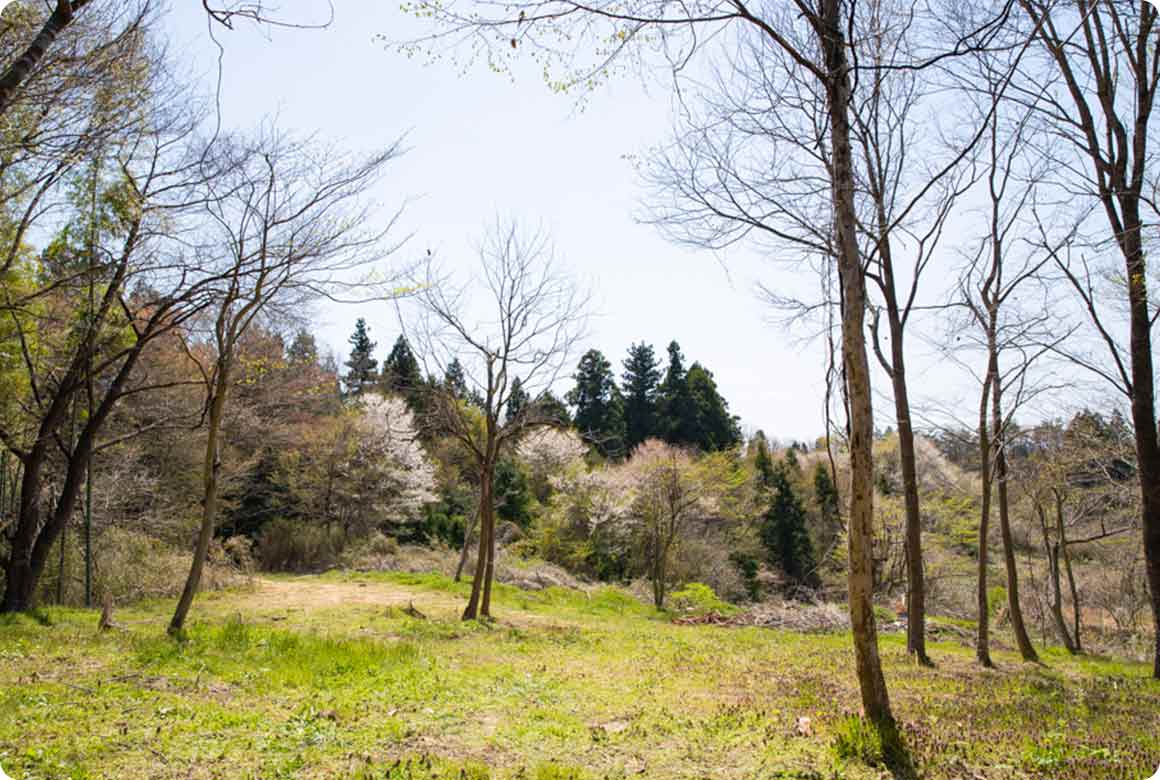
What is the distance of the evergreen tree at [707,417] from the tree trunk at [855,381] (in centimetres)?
3414

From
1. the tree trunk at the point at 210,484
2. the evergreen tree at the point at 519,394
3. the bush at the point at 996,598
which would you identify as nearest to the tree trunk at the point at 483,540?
the evergreen tree at the point at 519,394

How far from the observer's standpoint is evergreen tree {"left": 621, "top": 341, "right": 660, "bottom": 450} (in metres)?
41.6

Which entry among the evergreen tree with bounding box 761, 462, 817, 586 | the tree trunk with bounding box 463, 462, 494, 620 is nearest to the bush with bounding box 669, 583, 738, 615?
the tree trunk with bounding box 463, 462, 494, 620

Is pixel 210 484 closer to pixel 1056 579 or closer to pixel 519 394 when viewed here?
pixel 519 394

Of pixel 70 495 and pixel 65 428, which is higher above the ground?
pixel 65 428

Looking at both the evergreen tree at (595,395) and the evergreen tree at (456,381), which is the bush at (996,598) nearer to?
the evergreen tree at (456,381)

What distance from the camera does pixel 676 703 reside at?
6016 millimetres

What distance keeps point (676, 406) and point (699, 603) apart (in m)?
22.4

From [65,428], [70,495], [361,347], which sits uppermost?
[361,347]

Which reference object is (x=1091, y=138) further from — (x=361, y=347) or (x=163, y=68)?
(x=361, y=347)

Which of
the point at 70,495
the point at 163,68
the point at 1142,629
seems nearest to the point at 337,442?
the point at 70,495

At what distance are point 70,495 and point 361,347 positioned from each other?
3797 cm

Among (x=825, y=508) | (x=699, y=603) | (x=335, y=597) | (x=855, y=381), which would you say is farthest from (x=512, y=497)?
(x=855, y=381)

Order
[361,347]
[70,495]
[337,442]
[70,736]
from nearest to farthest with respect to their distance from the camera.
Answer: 1. [70,736]
2. [70,495]
3. [337,442]
4. [361,347]
